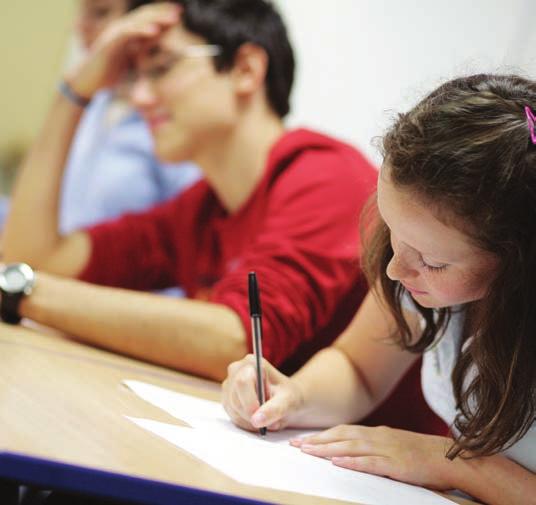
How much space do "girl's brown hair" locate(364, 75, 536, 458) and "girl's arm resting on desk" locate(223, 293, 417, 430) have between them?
0.20 meters

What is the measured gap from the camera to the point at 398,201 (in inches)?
30.3

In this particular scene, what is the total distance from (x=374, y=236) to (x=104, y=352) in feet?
1.68

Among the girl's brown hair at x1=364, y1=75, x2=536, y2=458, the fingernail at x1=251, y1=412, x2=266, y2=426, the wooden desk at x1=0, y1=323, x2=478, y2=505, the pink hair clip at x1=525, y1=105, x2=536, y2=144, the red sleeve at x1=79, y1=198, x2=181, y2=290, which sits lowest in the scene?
the red sleeve at x1=79, y1=198, x2=181, y2=290

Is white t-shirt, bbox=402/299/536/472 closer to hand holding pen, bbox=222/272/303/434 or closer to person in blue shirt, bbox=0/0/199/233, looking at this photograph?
hand holding pen, bbox=222/272/303/434

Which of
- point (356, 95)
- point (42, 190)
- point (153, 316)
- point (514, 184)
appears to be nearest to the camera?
point (514, 184)

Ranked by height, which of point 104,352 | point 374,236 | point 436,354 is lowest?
point 104,352

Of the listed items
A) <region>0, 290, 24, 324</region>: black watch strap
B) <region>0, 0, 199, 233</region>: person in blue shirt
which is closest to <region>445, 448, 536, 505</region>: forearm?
<region>0, 290, 24, 324</region>: black watch strap

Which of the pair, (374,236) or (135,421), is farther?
(374,236)

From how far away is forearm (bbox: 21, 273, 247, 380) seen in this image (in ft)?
3.88

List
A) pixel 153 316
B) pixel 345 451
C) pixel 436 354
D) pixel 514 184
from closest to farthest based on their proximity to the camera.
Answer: pixel 514 184 < pixel 345 451 < pixel 436 354 < pixel 153 316

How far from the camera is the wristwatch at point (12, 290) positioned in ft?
4.16

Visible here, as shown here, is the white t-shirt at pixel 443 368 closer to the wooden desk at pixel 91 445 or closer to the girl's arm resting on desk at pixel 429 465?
the girl's arm resting on desk at pixel 429 465

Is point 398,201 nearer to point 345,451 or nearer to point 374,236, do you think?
point 374,236

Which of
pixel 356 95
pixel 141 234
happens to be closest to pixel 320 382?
pixel 141 234
